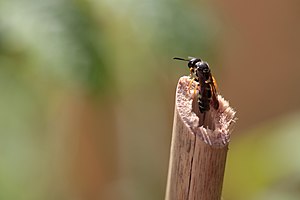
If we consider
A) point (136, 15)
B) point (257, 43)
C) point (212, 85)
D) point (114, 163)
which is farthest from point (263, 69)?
point (212, 85)

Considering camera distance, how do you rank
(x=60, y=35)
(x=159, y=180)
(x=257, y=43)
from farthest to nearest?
(x=257, y=43) < (x=159, y=180) < (x=60, y=35)

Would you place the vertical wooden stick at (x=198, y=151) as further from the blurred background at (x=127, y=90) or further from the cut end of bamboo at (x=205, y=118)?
the blurred background at (x=127, y=90)

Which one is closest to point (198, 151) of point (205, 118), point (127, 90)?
point (205, 118)

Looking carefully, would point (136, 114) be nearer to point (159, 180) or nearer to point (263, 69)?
point (159, 180)

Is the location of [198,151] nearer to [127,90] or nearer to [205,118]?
[205,118]

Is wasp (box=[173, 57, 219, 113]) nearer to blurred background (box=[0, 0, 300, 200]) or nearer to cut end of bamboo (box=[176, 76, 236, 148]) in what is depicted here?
cut end of bamboo (box=[176, 76, 236, 148])

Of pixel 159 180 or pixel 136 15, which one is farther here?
pixel 159 180
